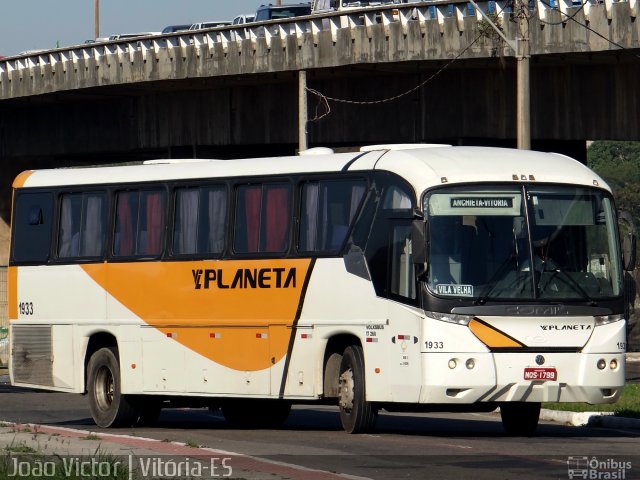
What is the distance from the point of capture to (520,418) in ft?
62.9

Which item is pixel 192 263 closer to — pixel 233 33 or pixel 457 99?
pixel 457 99

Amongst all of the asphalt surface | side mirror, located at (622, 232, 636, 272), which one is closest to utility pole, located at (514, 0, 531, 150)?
the asphalt surface

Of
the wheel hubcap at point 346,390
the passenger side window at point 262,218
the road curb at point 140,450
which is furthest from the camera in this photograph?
the passenger side window at point 262,218

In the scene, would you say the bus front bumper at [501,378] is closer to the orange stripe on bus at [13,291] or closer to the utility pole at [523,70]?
the orange stripe on bus at [13,291]

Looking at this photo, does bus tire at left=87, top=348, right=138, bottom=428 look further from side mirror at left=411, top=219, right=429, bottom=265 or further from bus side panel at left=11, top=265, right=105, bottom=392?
side mirror at left=411, top=219, right=429, bottom=265

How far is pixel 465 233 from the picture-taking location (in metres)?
17.8

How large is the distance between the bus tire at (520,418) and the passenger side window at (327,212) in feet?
9.35

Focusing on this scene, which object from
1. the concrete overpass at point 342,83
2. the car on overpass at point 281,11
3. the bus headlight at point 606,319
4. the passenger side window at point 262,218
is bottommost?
the bus headlight at point 606,319

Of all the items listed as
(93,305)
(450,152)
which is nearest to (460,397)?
(450,152)

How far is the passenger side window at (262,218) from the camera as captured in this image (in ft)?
64.5

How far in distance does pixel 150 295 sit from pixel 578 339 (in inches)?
238

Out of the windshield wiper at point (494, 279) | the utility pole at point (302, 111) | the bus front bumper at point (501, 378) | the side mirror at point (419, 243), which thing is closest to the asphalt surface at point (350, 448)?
the bus front bumper at point (501, 378)

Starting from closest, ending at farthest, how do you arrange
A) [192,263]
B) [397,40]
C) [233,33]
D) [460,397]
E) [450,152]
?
[460,397]
[450,152]
[192,263]
[397,40]
[233,33]

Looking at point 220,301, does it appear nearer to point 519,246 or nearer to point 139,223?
point 139,223
